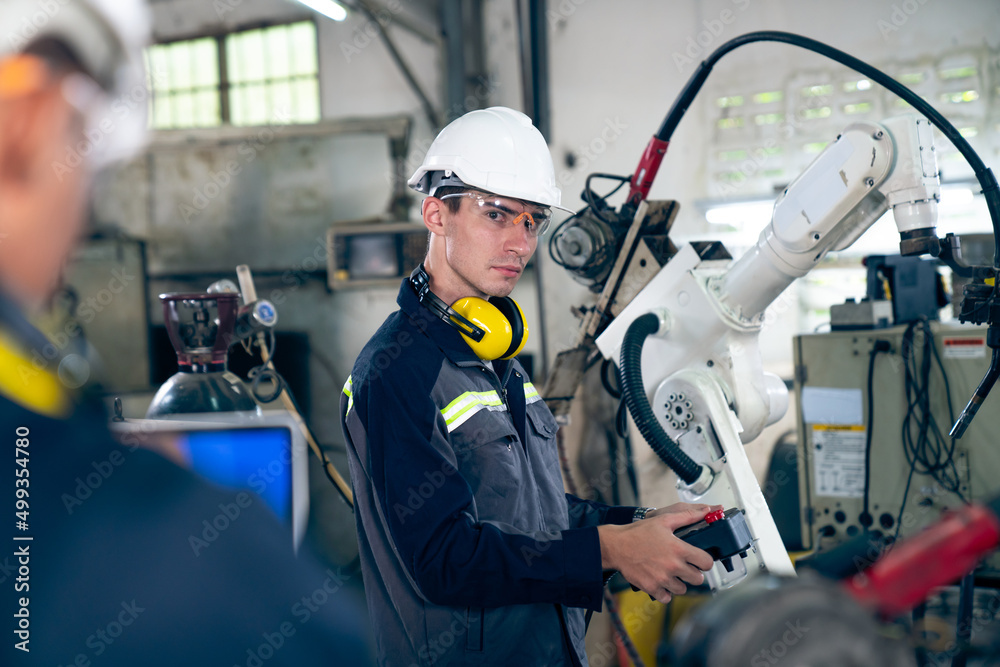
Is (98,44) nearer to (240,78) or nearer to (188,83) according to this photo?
(240,78)

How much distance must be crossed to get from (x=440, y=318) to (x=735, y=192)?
10.9ft

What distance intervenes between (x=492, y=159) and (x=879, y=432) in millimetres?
1960

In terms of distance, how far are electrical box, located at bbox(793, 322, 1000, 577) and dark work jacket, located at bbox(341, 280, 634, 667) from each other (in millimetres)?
1548

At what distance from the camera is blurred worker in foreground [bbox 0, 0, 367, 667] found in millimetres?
383

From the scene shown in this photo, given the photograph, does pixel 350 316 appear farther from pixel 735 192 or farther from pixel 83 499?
pixel 83 499

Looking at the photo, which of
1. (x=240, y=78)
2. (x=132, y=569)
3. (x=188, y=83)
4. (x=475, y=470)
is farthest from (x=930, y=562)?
(x=188, y=83)

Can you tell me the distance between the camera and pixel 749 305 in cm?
184

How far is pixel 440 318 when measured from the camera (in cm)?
149

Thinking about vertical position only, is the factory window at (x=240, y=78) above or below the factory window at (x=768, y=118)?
above

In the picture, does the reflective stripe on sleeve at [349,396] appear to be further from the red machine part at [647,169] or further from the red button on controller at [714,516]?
the red machine part at [647,169]

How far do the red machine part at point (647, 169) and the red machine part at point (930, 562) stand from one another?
5.57ft

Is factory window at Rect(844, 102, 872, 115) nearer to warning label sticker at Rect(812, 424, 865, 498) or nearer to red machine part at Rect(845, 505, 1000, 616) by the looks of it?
warning label sticker at Rect(812, 424, 865, 498)

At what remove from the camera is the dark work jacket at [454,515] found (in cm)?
123

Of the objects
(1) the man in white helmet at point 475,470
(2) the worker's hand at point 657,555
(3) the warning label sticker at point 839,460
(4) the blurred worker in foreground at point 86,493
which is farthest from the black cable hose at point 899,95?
(4) the blurred worker in foreground at point 86,493
